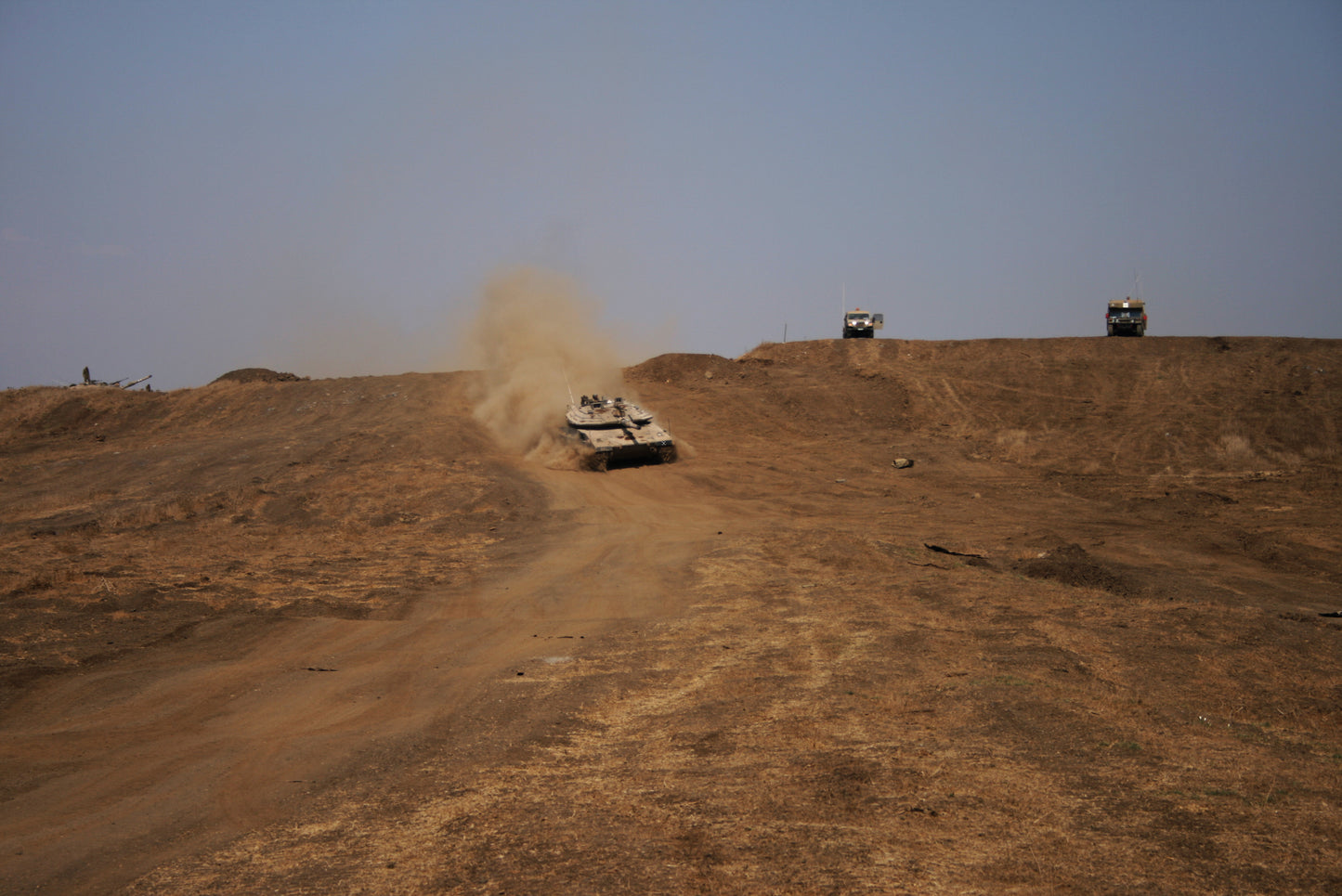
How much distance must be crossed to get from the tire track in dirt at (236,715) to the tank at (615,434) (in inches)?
430

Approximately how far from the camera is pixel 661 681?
8.97 meters

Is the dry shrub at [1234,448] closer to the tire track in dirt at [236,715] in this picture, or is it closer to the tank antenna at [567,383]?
the tank antenna at [567,383]

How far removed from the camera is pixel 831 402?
35.3 m

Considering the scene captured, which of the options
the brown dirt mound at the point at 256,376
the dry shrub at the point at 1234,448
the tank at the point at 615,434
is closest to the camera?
the tank at the point at 615,434

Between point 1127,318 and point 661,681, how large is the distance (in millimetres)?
39563

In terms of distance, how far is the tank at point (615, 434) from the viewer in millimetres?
25844

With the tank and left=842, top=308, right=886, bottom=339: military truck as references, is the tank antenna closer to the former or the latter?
the tank

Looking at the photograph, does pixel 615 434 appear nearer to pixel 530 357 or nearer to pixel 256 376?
pixel 530 357

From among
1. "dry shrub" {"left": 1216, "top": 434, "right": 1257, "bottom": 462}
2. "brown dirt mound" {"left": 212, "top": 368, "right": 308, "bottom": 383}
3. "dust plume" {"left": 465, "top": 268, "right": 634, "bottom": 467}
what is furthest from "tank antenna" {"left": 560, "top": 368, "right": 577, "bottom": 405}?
"dry shrub" {"left": 1216, "top": 434, "right": 1257, "bottom": 462}

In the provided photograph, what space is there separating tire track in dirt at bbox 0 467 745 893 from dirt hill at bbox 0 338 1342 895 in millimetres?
45

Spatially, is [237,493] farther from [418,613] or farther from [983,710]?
[983,710]

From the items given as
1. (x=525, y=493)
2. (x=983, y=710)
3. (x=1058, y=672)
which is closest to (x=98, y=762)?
(x=983, y=710)

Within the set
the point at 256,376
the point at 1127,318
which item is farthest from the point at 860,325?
the point at 256,376

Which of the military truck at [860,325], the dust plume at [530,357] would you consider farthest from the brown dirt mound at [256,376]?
the military truck at [860,325]
